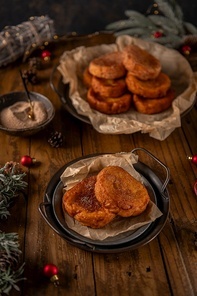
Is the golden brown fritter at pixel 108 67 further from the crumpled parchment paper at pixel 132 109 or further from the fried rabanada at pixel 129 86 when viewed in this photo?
the crumpled parchment paper at pixel 132 109

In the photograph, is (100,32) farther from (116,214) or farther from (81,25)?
(116,214)

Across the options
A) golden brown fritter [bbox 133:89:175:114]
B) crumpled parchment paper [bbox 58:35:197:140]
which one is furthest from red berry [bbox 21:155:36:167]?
golden brown fritter [bbox 133:89:175:114]

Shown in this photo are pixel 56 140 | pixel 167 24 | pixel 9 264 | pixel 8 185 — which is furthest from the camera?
pixel 167 24

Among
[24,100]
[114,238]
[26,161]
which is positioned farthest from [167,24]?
[114,238]

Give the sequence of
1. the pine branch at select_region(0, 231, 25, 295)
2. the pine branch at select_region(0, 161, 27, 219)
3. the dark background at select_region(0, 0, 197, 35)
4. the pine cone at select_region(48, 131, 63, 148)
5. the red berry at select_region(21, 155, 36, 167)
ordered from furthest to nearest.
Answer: the dark background at select_region(0, 0, 197, 35), the pine cone at select_region(48, 131, 63, 148), the red berry at select_region(21, 155, 36, 167), the pine branch at select_region(0, 161, 27, 219), the pine branch at select_region(0, 231, 25, 295)

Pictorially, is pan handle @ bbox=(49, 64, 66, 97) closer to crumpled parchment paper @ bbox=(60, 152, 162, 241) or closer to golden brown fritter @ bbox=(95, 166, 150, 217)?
crumpled parchment paper @ bbox=(60, 152, 162, 241)

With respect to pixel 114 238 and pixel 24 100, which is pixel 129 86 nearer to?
pixel 24 100

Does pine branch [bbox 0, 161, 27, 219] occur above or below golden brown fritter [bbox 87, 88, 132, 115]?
above
